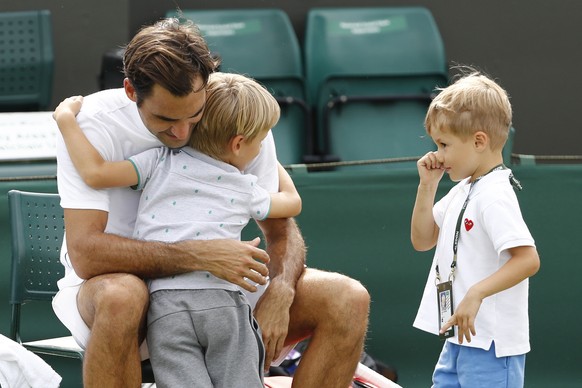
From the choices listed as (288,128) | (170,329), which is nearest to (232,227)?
(170,329)

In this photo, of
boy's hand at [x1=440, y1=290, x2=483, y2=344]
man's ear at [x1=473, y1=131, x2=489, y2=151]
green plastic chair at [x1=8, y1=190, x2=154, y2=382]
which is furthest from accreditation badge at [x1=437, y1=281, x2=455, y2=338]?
green plastic chair at [x1=8, y1=190, x2=154, y2=382]

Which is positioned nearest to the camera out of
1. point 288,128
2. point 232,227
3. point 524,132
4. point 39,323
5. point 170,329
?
point 170,329

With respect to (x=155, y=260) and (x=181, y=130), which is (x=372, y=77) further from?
(x=155, y=260)

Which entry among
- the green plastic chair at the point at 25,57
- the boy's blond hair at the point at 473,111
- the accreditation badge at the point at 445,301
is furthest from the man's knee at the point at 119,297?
the green plastic chair at the point at 25,57

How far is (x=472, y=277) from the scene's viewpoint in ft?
11.0

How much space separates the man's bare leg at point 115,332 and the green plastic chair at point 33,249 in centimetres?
90

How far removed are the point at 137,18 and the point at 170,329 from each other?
336cm

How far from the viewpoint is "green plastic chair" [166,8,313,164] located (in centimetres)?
568

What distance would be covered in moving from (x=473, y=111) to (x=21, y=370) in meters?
1.61

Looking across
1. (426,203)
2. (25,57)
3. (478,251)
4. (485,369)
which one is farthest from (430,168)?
(25,57)

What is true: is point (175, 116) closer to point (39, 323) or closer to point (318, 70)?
point (39, 323)

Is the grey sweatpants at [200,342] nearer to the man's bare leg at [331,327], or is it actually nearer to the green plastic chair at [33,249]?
the man's bare leg at [331,327]

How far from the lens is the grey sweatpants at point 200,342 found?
3.17 metres

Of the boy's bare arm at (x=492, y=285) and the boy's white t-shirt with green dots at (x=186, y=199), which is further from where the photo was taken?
the boy's white t-shirt with green dots at (x=186, y=199)
